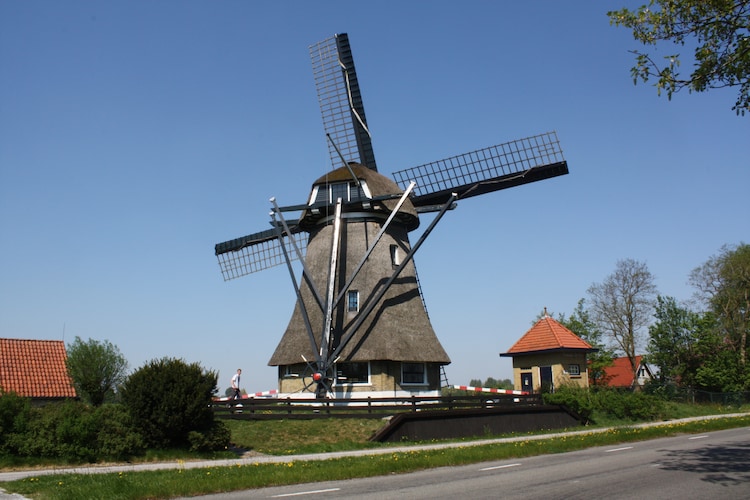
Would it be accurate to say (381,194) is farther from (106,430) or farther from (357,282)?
(106,430)

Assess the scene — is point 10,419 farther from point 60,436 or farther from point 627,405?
point 627,405

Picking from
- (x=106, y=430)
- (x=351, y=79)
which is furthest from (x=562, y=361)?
(x=106, y=430)

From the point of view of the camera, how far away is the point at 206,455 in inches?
668

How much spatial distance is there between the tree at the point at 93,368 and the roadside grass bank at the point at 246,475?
31.9 meters

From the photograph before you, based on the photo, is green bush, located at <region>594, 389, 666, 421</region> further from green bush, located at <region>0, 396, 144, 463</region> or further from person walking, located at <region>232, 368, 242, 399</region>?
green bush, located at <region>0, 396, 144, 463</region>

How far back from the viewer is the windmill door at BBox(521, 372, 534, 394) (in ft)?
119

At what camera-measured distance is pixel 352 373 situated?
25.9 metres

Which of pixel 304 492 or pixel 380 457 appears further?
pixel 380 457

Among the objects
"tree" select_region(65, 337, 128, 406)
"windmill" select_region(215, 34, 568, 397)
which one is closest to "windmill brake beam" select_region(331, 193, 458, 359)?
"windmill" select_region(215, 34, 568, 397)

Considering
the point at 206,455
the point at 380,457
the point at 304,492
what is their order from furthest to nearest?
the point at 206,455 < the point at 380,457 < the point at 304,492

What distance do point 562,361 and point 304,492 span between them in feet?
87.6

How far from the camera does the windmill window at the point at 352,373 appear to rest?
84.1ft

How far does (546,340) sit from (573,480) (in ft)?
81.8

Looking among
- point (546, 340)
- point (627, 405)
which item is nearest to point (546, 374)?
point (546, 340)
